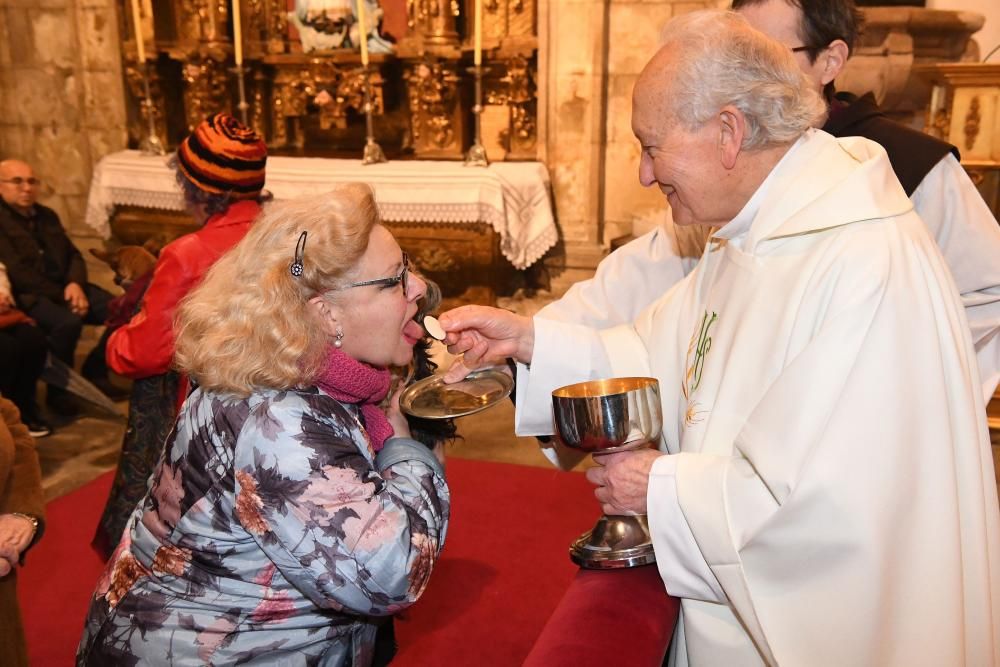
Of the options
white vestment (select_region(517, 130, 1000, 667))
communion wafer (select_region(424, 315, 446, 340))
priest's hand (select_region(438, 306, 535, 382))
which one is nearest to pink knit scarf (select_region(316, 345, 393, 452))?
communion wafer (select_region(424, 315, 446, 340))

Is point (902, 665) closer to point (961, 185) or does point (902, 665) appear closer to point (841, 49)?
point (961, 185)

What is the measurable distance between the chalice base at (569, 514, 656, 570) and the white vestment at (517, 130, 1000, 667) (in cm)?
11

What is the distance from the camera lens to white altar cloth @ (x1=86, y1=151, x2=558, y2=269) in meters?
6.17

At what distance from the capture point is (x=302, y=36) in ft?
23.1

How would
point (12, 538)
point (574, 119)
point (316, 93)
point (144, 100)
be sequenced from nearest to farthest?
1. point (12, 538)
2. point (574, 119)
3. point (316, 93)
4. point (144, 100)

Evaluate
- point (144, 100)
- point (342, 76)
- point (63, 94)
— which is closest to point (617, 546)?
point (342, 76)

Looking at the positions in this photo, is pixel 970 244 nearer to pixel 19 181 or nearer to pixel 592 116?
pixel 592 116

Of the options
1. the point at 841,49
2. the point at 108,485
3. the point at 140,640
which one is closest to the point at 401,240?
the point at 108,485

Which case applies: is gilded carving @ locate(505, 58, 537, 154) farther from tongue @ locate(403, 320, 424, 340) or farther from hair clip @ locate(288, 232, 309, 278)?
hair clip @ locate(288, 232, 309, 278)

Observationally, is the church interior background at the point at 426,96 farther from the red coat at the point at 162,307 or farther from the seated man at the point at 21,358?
the red coat at the point at 162,307

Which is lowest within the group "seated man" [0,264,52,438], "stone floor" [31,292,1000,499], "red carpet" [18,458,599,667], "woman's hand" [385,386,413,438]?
"stone floor" [31,292,1000,499]

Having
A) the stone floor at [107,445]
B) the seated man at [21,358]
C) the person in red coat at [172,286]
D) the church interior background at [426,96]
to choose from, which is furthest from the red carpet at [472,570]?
the church interior background at [426,96]

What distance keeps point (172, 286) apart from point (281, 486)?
1.59 meters

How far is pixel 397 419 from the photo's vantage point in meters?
2.11
